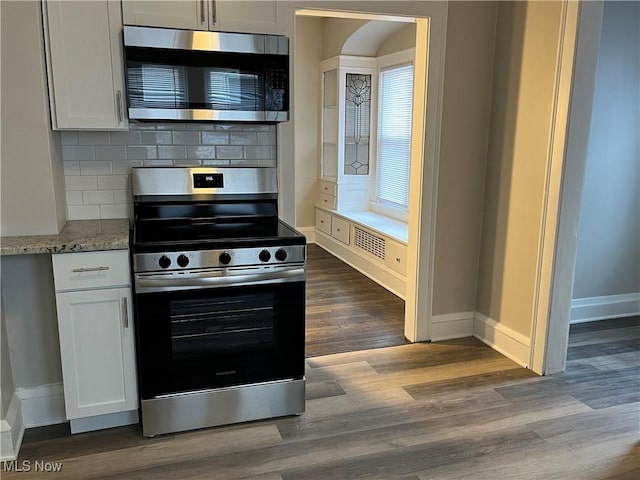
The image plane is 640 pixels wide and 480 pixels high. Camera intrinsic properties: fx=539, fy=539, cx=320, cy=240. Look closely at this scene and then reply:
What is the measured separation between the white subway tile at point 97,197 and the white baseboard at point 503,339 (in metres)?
2.47

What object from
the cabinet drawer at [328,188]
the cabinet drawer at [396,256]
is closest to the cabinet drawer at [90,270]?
the cabinet drawer at [396,256]

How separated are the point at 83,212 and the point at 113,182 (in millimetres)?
222

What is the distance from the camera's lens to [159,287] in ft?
7.75

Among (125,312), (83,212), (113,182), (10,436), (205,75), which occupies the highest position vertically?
(205,75)

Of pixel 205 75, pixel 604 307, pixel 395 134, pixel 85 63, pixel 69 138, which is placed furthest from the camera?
pixel 395 134

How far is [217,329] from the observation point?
2512mm

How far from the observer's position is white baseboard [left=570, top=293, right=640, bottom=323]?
4062mm

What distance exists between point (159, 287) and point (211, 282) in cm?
22

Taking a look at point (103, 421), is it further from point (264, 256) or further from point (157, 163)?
point (157, 163)

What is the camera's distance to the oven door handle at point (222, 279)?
7.72 ft

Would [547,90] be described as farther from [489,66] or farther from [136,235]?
[136,235]

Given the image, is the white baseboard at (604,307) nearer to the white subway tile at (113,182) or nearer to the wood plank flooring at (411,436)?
the wood plank flooring at (411,436)

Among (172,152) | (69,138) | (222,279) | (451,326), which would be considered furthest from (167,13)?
(451,326)

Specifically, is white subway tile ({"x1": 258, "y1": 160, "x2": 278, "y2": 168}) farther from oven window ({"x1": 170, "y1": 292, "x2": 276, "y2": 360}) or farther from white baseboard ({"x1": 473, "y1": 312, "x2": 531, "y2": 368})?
white baseboard ({"x1": 473, "y1": 312, "x2": 531, "y2": 368})
